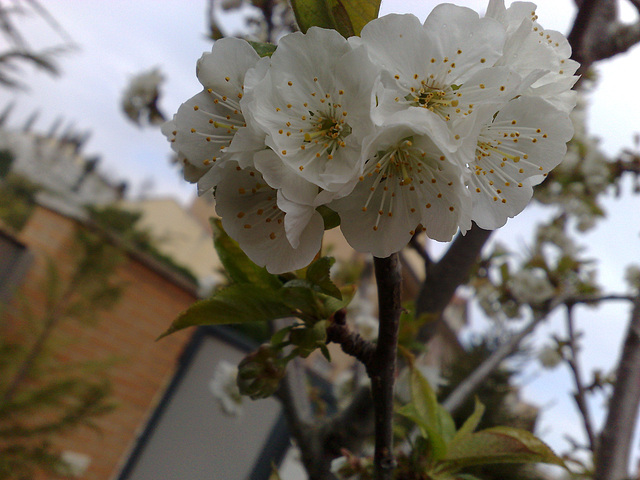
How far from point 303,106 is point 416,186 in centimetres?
13

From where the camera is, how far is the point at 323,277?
48cm

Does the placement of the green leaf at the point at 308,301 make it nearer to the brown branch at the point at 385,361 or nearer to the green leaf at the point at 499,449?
the brown branch at the point at 385,361

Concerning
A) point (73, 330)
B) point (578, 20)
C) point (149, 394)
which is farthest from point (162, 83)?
point (149, 394)

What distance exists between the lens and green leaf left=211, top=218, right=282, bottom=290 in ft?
1.85

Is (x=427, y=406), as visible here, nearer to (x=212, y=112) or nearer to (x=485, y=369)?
(x=212, y=112)

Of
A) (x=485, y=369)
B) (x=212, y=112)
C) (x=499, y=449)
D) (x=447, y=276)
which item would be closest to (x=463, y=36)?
(x=212, y=112)

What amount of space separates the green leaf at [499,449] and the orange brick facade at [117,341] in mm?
3171

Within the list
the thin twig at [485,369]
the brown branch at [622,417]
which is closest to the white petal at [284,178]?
the thin twig at [485,369]

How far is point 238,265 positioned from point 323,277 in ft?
0.54

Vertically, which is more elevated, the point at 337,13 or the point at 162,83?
the point at 162,83

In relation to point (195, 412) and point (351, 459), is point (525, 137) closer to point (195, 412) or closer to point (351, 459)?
point (351, 459)

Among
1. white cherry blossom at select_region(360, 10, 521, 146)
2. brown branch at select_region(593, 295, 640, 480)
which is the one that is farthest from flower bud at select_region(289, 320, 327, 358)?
brown branch at select_region(593, 295, 640, 480)

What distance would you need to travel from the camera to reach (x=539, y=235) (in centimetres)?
225

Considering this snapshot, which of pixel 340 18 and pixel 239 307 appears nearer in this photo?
pixel 340 18
